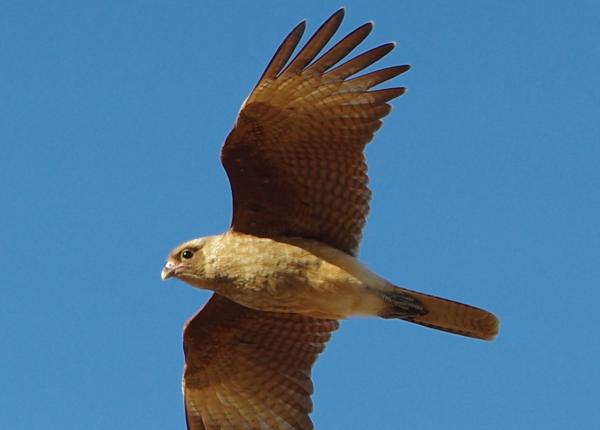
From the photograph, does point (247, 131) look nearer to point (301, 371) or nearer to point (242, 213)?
point (242, 213)

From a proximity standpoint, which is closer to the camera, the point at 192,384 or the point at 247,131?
the point at 247,131

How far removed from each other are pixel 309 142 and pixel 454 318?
2225mm

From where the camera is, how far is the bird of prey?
12.9m

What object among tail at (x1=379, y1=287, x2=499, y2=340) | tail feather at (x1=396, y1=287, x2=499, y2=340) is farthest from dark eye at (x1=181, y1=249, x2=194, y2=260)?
tail feather at (x1=396, y1=287, x2=499, y2=340)

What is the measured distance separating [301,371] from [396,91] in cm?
336

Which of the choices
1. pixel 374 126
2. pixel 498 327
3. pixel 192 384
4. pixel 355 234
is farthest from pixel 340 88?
pixel 192 384

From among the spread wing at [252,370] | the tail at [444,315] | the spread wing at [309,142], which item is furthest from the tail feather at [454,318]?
the spread wing at [252,370]

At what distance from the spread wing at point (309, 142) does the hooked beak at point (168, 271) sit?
0.75 m

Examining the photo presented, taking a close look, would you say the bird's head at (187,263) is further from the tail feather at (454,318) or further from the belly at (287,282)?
the tail feather at (454,318)

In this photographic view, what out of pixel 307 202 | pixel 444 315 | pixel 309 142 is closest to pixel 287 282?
pixel 307 202

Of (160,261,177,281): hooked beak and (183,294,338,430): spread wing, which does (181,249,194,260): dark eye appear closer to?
(160,261,177,281): hooked beak

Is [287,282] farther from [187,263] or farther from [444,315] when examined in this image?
[444,315]

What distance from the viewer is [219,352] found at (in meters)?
14.5

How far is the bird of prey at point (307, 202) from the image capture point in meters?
12.9
